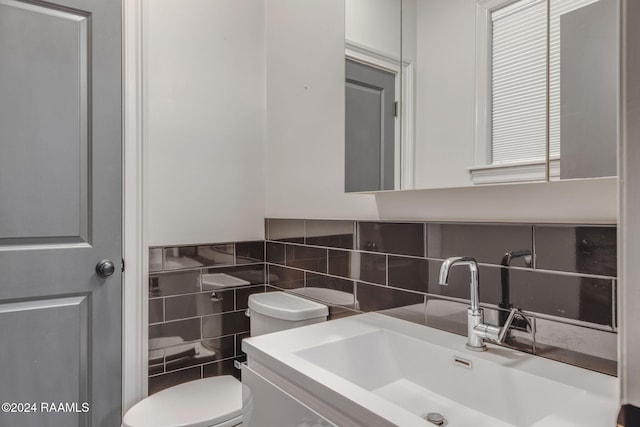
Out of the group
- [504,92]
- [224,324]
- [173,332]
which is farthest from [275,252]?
[504,92]

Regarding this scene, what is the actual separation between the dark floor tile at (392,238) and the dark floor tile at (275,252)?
51 cm

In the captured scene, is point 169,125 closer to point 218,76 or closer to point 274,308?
point 218,76

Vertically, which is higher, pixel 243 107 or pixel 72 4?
pixel 72 4

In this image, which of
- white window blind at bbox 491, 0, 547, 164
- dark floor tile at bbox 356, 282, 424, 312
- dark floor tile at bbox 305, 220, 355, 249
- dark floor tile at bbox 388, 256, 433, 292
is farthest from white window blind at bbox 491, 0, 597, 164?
dark floor tile at bbox 305, 220, 355, 249

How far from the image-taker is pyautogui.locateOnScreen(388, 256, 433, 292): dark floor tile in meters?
1.13

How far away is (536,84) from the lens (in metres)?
0.83

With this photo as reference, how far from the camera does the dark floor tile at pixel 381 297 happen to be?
1.17 metres

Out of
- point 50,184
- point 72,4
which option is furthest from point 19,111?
point 72,4

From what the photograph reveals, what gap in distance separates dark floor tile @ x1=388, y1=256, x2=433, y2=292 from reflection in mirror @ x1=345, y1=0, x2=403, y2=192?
0.23 m

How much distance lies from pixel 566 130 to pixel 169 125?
1.40 meters

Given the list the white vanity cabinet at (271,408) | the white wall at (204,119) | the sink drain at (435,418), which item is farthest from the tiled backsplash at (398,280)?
the white vanity cabinet at (271,408)

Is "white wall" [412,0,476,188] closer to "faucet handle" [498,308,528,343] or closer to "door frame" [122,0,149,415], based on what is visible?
"faucet handle" [498,308,528,343]

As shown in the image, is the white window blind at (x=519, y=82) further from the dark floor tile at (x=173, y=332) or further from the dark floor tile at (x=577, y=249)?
the dark floor tile at (x=173, y=332)

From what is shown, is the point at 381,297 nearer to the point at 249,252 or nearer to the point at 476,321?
the point at 476,321
